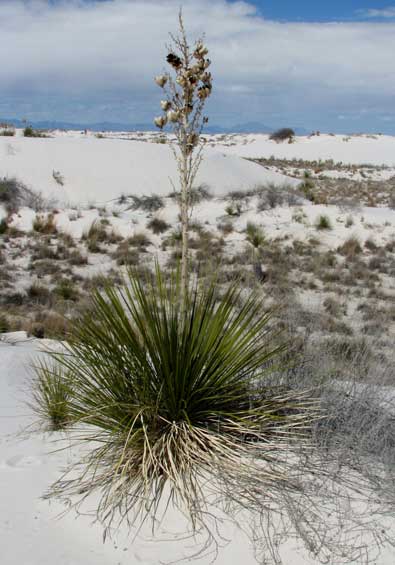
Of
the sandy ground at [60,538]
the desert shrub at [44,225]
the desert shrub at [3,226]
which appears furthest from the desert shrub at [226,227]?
the sandy ground at [60,538]

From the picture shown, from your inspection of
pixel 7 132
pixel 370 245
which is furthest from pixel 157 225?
pixel 7 132

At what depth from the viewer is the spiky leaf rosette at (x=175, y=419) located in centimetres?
288

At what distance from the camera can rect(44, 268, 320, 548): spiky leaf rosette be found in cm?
288

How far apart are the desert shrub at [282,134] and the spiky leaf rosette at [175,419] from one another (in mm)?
51125

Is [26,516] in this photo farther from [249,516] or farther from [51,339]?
[51,339]

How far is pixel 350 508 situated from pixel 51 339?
15.6 ft

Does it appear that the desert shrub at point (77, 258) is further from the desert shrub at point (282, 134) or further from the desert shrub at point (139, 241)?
the desert shrub at point (282, 134)

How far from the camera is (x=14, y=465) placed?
131 inches

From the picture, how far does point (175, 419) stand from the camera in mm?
3107

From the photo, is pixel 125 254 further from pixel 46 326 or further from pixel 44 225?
pixel 46 326

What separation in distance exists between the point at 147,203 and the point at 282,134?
39.4 metres

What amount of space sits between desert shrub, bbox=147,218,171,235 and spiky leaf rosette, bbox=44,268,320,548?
11.0 m

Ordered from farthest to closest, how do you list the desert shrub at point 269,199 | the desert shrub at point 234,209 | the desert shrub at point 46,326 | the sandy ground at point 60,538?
the desert shrub at point 269,199, the desert shrub at point 234,209, the desert shrub at point 46,326, the sandy ground at point 60,538

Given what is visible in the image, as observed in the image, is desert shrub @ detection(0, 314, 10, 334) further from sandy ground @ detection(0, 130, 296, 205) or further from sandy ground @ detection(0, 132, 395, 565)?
sandy ground @ detection(0, 130, 296, 205)
